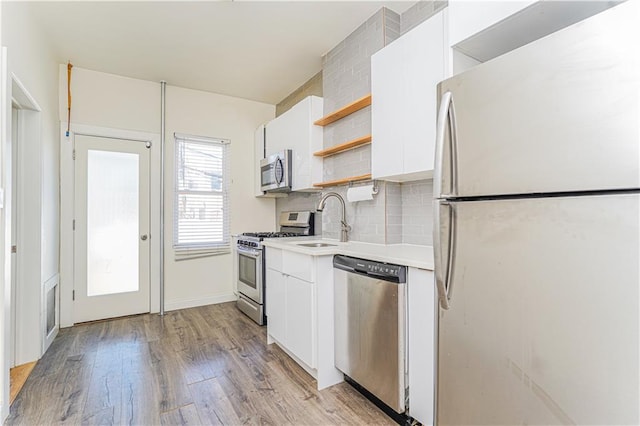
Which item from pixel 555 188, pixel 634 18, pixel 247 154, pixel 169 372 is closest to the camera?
pixel 634 18

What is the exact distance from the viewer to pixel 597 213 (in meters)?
0.82

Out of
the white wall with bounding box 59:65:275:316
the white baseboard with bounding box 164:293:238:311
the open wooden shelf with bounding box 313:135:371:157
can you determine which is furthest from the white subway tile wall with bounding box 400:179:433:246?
the white baseboard with bounding box 164:293:238:311

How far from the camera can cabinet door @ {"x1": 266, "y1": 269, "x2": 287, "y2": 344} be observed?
2484mm

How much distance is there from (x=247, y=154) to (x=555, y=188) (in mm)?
3893

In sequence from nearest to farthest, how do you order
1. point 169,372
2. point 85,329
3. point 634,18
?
point 634,18, point 169,372, point 85,329

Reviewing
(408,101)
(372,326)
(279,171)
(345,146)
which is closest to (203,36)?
(279,171)

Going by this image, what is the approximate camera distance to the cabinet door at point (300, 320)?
6.87ft

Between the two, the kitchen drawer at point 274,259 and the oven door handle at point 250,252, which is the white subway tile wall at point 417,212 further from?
the oven door handle at point 250,252

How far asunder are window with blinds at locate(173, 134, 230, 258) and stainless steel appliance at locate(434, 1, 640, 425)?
3.45m

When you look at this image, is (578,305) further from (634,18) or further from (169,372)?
(169,372)

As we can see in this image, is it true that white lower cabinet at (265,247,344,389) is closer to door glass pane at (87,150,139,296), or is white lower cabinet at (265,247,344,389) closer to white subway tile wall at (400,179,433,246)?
white subway tile wall at (400,179,433,246)

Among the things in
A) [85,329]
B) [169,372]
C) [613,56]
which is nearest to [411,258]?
[613,56]

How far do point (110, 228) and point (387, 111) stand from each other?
10.9 feet

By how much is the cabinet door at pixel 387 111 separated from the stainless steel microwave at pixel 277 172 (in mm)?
1365
